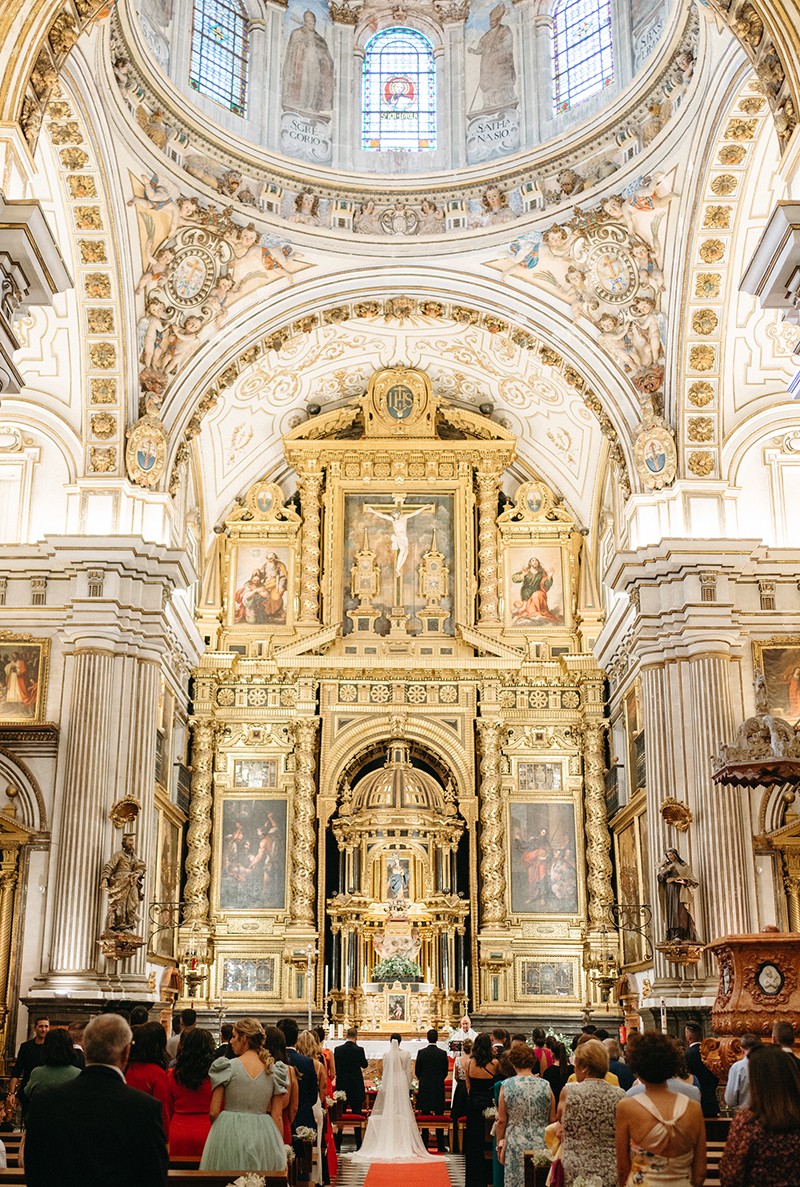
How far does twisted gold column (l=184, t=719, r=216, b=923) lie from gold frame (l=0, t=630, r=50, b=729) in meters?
5.16

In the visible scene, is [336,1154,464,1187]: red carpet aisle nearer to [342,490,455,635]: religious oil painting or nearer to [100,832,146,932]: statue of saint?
[100,832,146,932]: statue of saint

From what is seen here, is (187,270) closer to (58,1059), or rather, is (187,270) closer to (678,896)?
(678,896)

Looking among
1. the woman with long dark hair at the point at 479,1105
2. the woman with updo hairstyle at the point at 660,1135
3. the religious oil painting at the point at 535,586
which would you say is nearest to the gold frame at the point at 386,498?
the religious oil painting at the point at 535,586

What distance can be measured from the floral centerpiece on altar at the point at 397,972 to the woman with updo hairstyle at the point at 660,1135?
17874mm

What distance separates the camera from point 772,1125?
461cm

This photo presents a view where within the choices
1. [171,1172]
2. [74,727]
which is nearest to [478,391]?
[74,727]

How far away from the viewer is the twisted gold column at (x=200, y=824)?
23.2m

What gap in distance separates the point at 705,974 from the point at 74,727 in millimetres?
Result: 9284

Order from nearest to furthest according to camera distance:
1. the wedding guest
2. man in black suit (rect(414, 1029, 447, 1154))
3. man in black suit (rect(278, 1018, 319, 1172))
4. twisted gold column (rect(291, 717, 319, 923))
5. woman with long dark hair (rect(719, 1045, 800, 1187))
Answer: woman with long dark hair (rect(719, 1045, 800, 1187)) → the wedding guest → man in black suit (rect(278, 1018, 319, 1172)) → man in black suit (rect(414, 1029, 447, 1154)) → twisted gold column (rect(291, 717, 319, 923))

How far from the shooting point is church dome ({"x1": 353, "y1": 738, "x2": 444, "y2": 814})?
24188mm

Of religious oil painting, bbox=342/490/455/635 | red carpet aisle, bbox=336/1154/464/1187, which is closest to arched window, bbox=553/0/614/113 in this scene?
religious oil painting, bbox=342/490/455/635

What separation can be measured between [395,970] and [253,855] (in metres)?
3.28

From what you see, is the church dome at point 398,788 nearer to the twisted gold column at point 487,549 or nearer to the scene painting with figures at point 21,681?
the twisted gold column at point 487,549

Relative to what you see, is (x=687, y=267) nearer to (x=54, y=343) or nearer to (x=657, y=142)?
(x=657, y=142)
